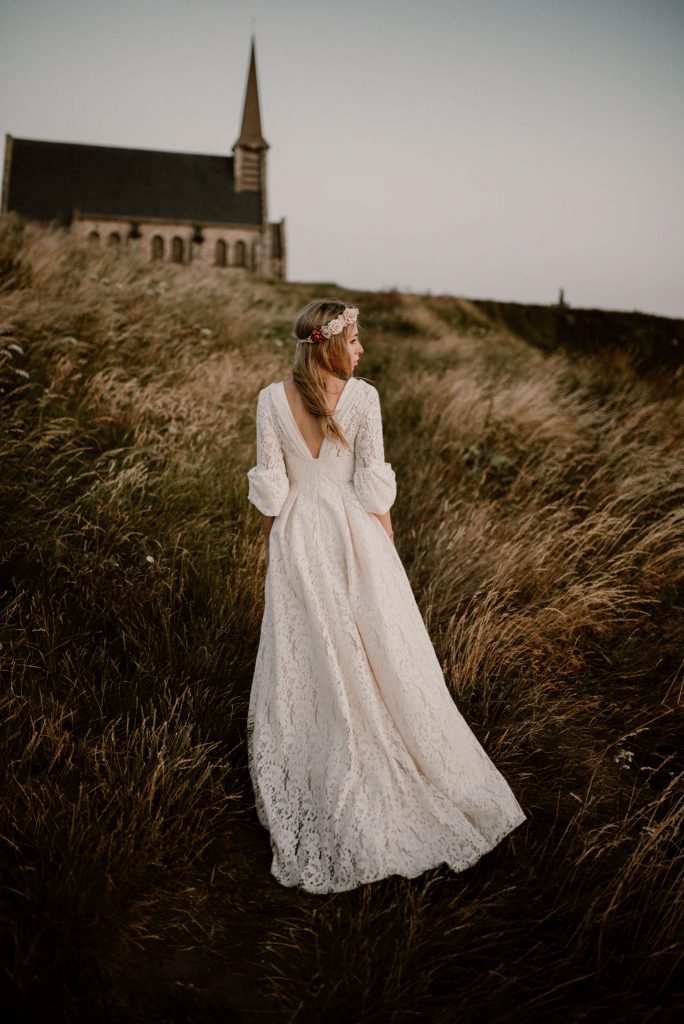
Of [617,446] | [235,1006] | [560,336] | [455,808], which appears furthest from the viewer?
[560,336]

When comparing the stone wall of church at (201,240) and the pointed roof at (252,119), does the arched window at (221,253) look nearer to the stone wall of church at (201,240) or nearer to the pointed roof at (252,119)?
the stone wall of church at (201,240)

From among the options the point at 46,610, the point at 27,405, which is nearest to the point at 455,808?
the point at 46,610

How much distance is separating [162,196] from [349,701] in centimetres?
4397

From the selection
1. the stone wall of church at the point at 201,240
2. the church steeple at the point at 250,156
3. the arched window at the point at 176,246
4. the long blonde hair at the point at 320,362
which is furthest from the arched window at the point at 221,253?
the long blonde hair at the point at 320,362

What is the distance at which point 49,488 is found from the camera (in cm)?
364

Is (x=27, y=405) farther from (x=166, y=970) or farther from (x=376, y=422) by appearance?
(x=166, y=970)

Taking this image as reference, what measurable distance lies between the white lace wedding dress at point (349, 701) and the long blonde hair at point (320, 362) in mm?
68

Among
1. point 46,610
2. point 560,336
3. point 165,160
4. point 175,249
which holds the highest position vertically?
point 165,160

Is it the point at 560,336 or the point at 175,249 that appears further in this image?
the point at 175,249

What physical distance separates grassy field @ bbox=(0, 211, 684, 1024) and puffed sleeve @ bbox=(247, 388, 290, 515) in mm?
878

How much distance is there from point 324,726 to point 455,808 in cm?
57

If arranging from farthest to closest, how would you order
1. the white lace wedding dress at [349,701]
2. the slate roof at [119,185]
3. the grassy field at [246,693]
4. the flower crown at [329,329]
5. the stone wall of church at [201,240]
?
the stone wall of church at [201,240], the slate roof at [119,185], the flower crown at [329,329], the white lace wedding dress at [349,701], the grassy field at [246,693]

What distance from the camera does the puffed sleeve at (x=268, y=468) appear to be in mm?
2527

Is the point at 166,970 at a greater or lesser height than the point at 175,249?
lesser
